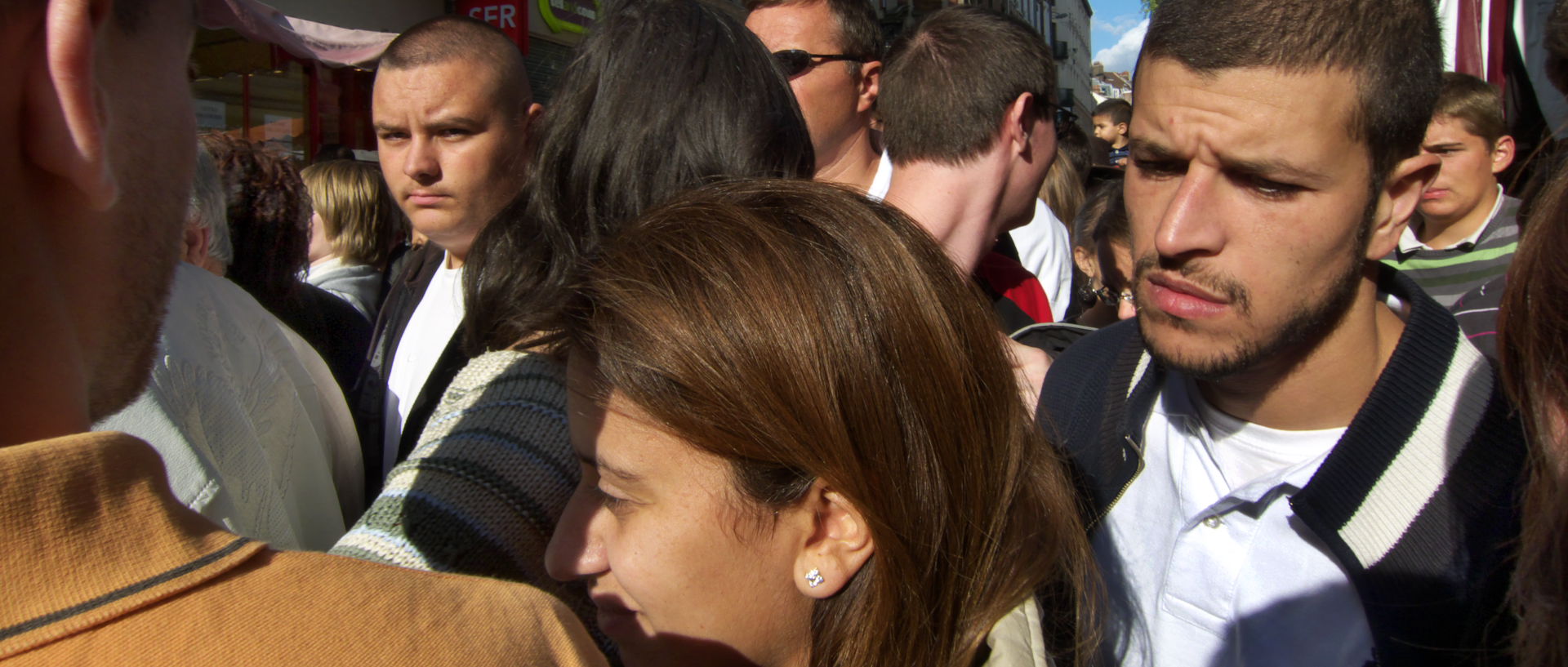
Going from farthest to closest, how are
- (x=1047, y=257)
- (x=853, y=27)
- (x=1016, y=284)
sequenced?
(x=1047, y=257)
(x=853, y=27)
(x=1016, y=284)

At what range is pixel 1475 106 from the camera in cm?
352

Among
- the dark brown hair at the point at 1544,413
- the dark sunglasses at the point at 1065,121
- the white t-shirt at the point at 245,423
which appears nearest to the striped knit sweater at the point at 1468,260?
the dark sunglasses at the point at 1065,121

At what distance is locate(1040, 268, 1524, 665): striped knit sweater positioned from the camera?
4.38 ft

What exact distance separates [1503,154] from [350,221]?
524 cm

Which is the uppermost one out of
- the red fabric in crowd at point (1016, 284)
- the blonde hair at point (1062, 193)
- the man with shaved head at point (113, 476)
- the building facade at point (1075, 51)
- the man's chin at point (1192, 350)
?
the man with shaved head at point (113, 476)

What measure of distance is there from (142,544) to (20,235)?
0.81ft

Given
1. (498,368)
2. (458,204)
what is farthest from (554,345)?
(458,204)

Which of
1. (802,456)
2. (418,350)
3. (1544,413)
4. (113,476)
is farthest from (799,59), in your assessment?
(113,476)

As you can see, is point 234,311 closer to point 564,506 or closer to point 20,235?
point 564,506

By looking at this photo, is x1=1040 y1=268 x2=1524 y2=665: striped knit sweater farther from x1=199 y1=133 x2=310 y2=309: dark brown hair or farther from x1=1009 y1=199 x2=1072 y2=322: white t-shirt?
x1=199 y1=133 x2=310 y2=309: dark brown hair

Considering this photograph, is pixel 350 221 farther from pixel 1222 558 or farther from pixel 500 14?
pixel 500 14

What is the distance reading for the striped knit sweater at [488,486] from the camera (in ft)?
3.97

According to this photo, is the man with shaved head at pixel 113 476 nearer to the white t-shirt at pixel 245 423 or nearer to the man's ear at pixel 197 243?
the white t-shirt at pixel 245 423

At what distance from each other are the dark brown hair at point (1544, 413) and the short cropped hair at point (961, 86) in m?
1.51
